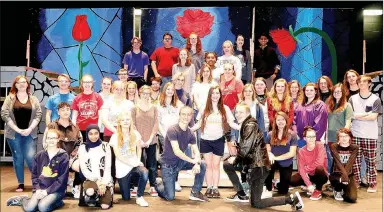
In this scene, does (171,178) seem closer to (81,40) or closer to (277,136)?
(277,136)

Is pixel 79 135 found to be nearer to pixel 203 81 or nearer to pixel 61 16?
pixel 203 81

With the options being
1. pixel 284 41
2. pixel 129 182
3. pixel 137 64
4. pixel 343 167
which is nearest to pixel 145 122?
pixel 129 182

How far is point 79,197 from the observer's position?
4.77 meters

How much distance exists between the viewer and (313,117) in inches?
218

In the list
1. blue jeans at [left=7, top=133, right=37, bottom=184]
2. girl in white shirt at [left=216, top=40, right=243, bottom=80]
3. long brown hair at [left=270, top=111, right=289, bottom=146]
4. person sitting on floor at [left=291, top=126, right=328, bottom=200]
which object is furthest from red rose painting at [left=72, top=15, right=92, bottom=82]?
person sitting on floor at [left=291, top=126, right=328, bottom=200]

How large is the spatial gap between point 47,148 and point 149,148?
1172 mm

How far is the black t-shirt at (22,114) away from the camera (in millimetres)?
5453

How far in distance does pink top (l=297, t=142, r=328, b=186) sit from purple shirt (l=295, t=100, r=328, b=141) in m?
0.25

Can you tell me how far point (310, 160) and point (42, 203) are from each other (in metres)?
3.11

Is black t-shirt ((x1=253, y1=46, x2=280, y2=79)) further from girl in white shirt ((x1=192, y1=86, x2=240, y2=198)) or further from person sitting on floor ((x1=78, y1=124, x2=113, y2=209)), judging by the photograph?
person sitting on floor ((x1=78, y1=124, x2=113, y2=209))

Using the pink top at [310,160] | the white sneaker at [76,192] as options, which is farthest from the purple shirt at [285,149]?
the white sneaker at [76,192]

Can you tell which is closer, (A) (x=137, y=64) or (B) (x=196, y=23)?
(A) (x=137, y=64)

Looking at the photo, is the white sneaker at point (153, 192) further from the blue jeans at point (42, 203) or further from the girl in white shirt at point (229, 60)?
the girl in white shirt at point (229, 60)

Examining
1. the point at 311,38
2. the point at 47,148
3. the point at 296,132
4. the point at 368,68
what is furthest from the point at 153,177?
the point at 368,68
